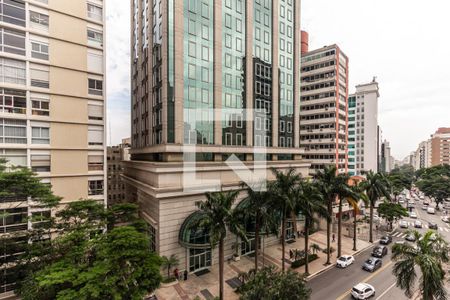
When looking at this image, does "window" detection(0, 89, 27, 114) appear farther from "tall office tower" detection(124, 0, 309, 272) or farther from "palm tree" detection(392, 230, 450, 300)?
"palm tree" detection(392, 230, 450, 300)

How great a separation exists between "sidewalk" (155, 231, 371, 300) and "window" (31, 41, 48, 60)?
3028cm

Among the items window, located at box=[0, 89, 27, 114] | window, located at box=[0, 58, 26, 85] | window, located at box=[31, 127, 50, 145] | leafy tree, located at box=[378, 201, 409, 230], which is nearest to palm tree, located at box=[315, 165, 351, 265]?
leafy tree, located at box=[378, 201, 409, 230]

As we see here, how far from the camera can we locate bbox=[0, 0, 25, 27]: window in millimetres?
22672

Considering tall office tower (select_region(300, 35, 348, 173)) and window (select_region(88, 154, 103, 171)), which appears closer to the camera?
window (select_region(88, 154, 103, 171))

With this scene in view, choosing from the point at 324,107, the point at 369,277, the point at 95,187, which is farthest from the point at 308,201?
the point at 324,107

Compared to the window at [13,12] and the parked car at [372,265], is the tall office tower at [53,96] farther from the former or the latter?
the parked car at [372,265]

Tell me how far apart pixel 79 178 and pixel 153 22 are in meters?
26.8

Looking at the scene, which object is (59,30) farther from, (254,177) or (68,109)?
(254,177)

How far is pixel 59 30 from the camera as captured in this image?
25.4 m

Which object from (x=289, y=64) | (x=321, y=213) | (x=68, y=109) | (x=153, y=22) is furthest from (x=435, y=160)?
(x=68, y=109)

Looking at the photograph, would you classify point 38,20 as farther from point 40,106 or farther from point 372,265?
point 372,265

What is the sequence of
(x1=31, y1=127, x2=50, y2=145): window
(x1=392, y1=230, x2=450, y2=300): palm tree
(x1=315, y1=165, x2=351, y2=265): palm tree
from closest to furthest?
1. (x1=392, y1=230, x2=450, y2=300): palm tree
2. (x1=31, y1=127, x2=50, y2=145): window
3. (x1=315, y1=165, x2=351, y2=265): palm tree

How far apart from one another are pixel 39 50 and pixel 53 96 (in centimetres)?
537

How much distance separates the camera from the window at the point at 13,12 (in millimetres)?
22672
